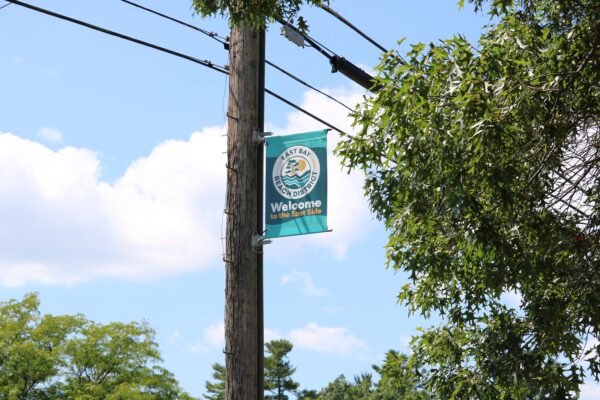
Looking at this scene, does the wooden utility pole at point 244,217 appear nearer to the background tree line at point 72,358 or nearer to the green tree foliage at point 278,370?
the background tree line at point 72,358

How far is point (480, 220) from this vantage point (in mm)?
9789

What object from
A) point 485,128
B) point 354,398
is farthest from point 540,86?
point 354,398

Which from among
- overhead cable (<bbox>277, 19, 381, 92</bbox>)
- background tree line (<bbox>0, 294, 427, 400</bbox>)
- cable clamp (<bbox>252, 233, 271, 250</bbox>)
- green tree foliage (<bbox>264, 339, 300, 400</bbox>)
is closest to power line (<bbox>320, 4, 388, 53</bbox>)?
overhead cable (<bbox>277, 19, 381, 92</bbox>)

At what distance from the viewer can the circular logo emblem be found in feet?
34.9

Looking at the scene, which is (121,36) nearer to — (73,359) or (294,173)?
(294,173)

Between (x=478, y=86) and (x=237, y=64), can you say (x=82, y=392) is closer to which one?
(x=237, y=64)

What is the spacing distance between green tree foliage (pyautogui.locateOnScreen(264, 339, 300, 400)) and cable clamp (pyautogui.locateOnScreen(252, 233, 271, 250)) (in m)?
50.8

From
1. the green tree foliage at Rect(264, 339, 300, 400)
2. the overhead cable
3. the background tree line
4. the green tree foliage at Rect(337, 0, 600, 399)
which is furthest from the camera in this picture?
the green tree foliage at Rect(264, 339, 300, 400)

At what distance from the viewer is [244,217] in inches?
399

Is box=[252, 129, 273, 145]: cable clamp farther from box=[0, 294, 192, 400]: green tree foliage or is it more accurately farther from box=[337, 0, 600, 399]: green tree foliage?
box=[0, 294, 192, 400]: green tree foliage

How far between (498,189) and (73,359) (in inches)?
1248

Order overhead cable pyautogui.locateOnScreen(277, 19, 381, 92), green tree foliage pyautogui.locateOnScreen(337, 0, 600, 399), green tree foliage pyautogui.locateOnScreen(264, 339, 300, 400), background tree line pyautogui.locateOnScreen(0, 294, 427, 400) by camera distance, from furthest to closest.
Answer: green tree foliage pyautogui.locateOnScreen(264, 339, 300, 400)
background tree line pyautogui.locateOnScreen(0, 294, 427, 400)
overhead cable pyautogui.locateOnScreen(277, 19, 381, 92)
green tree foliage pyautogui.locateOnScreen(337, 0, 600, 399)

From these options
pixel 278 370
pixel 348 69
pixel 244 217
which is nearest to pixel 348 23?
pixel 348 69

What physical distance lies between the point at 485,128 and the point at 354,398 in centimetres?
5484
